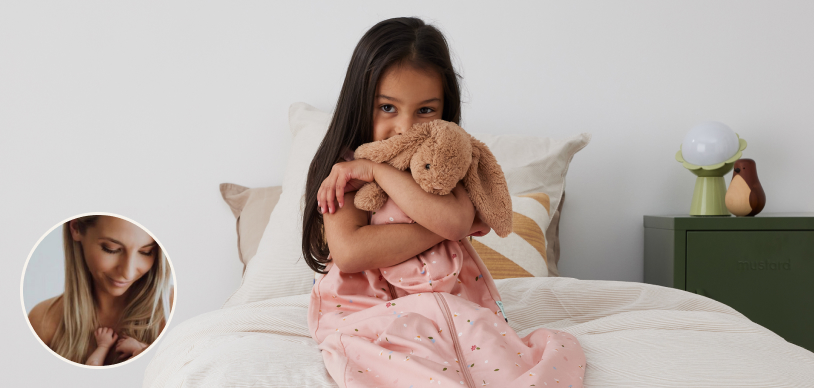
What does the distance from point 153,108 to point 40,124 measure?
14.7 inches

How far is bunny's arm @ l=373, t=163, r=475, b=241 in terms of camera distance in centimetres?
79

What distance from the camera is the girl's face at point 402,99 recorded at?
874 mm

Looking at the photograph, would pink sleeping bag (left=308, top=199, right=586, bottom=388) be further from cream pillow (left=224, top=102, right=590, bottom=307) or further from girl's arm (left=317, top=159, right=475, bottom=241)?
cream pillow (left=224, top=102, right=590, bottom=307)

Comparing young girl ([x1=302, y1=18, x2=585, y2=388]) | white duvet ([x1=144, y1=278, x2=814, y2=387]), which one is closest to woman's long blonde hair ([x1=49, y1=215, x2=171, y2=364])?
white duvet ([x1=144, y1=278, x2=814, y2=387])

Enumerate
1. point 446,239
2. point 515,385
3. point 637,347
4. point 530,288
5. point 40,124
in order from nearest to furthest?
point 515,385, point 637,347, point 446,239, point 530,288, point 40,124

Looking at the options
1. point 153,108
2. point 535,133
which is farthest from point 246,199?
point 535,133

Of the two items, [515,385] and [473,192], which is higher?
[473,192]

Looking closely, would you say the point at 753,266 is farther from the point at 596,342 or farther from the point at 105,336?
the point at 105,336

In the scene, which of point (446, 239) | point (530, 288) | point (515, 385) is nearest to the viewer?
point (515, 385)

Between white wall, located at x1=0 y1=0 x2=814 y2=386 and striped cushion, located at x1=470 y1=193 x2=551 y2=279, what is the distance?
1.78 ft

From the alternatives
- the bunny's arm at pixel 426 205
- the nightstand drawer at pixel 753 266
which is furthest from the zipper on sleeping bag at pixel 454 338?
the nightstand drawer at pixel 753 266

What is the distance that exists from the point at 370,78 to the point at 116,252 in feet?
4.35

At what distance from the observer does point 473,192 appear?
85cm

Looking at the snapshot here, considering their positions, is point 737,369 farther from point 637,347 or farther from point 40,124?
point 40,124
